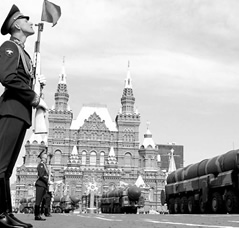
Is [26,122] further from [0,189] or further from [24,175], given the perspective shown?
[24,175]

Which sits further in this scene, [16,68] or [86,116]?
[86,116]

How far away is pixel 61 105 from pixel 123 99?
13.9 m

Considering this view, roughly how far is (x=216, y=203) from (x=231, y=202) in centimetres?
129

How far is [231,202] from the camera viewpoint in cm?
1605

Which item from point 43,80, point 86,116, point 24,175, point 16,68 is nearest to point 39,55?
point 43,80

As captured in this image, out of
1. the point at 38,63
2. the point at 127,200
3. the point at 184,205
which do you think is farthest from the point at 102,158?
the point at 38,63

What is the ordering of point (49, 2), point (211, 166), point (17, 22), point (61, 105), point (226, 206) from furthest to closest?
point (61, 105)
point (211, 166)
point (226, 206)
point (49, 2)
point (17, 22)

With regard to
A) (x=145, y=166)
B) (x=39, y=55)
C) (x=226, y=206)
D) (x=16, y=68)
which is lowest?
(x=226, y=206)

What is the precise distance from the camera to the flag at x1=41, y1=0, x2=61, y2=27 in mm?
5389

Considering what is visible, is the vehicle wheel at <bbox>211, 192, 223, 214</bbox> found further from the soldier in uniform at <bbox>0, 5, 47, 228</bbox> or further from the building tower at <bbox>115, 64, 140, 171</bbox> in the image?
the building tower at <bbox>115, 64, 140, 171</bbox>

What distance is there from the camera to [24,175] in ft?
287

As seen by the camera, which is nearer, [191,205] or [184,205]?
[191,205]

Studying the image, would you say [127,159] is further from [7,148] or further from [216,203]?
[7,148]

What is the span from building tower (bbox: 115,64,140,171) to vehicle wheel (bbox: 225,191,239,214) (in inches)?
2884
